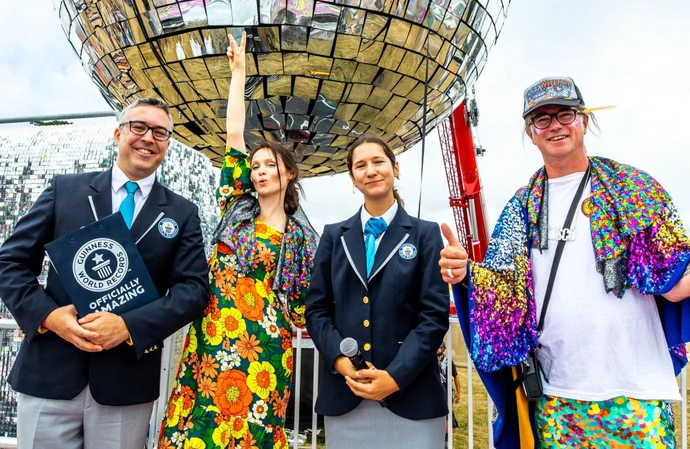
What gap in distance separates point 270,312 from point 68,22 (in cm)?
125

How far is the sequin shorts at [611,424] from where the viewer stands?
3.86 ft

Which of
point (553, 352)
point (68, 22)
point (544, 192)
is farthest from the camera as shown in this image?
point (68, 22)

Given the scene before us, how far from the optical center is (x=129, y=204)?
1589 mm

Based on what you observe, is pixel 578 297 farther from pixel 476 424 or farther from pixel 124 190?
pixel 476 424

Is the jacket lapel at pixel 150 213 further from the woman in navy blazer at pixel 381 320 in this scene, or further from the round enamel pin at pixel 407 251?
the round enamel pin at pixel 407 251

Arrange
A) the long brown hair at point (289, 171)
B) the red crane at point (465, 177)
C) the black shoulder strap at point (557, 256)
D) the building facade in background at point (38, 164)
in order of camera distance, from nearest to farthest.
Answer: the black shoulder strap at point (557, 256) → the long brown hair at point (289, 171) → the building facade in background at point (38, 164) → the red crane at point (465, 177)

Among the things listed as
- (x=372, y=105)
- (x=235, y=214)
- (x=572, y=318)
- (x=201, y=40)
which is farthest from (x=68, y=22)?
(x=572, y=318)

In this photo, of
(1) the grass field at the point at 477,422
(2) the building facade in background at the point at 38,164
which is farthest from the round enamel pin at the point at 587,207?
(1) the grass field at the point at 477,422

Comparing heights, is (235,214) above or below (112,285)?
above

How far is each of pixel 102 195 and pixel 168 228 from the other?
25 cm

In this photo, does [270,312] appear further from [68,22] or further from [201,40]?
[68,22]

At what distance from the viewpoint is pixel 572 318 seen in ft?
4.16

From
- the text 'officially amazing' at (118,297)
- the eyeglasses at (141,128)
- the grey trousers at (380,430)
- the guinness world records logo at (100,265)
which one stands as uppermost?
the eyeglasses at (141,128)

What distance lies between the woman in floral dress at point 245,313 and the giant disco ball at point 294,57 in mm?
85
